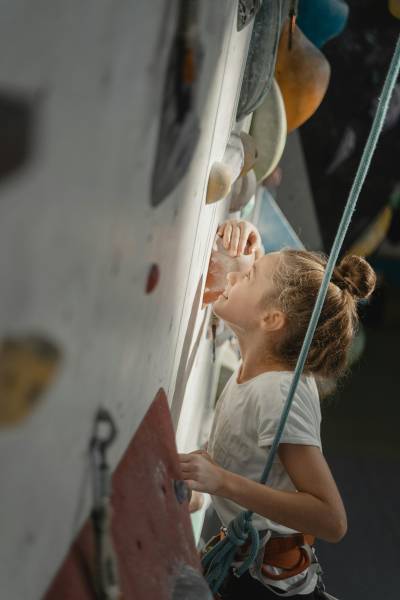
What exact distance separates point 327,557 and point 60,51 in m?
2.04

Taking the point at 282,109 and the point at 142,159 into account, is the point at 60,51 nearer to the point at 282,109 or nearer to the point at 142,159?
the point at 142,159

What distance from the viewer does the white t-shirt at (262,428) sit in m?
0.93

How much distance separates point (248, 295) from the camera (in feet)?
3.59

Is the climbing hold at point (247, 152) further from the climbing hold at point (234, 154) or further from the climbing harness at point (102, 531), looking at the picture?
the climbing harness at point (102, 531)

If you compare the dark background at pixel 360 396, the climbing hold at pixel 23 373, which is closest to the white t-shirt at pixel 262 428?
the climbing hold at pixel 23 373

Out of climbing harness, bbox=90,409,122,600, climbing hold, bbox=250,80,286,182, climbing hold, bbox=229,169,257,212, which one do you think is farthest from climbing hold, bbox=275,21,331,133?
climbing harness, bbox=90,409,122,600

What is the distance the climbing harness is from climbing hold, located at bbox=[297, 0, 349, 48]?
5.18 feet

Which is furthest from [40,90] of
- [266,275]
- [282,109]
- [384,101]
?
[282,109]

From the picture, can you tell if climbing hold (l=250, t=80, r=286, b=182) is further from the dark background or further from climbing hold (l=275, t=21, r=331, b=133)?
the dark background

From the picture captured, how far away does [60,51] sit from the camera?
10.7 inches

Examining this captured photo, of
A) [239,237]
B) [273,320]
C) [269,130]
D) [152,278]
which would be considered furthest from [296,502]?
[269,130]

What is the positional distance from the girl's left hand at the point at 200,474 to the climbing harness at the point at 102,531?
1.03 feet

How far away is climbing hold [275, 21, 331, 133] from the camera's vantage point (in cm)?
157

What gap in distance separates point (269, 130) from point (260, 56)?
30 centimetres
